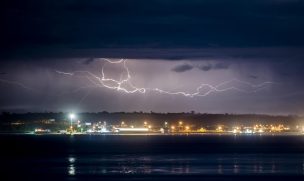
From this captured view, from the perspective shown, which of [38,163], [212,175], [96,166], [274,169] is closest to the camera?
[212,175]

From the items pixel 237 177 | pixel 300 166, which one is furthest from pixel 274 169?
pixel 237 177

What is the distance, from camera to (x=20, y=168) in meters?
85.9

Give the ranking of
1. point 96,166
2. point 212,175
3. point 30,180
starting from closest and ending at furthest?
point 30,180
point 212,175
point 96,166

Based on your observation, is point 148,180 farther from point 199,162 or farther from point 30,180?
point 199,162

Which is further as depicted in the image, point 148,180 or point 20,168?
point 20,168

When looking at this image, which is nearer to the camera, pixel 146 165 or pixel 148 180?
pixel 148 180

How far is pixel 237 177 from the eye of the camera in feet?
239

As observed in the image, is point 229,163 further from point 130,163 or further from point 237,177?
point 237,177

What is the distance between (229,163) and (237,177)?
22.6 meters

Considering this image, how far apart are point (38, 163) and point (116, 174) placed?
2285 cm

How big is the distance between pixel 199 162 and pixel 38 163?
21.5m

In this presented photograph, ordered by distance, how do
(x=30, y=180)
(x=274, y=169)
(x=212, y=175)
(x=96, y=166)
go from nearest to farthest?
1. (x=30, y=180)
2. (x=212, y=175)
3. (x=274, y=169)
4. (x=96, y=166)

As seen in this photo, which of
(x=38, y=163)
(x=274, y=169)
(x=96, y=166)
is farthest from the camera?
(x=38, y=163)

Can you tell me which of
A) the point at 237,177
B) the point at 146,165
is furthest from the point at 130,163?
the point at 237,177
